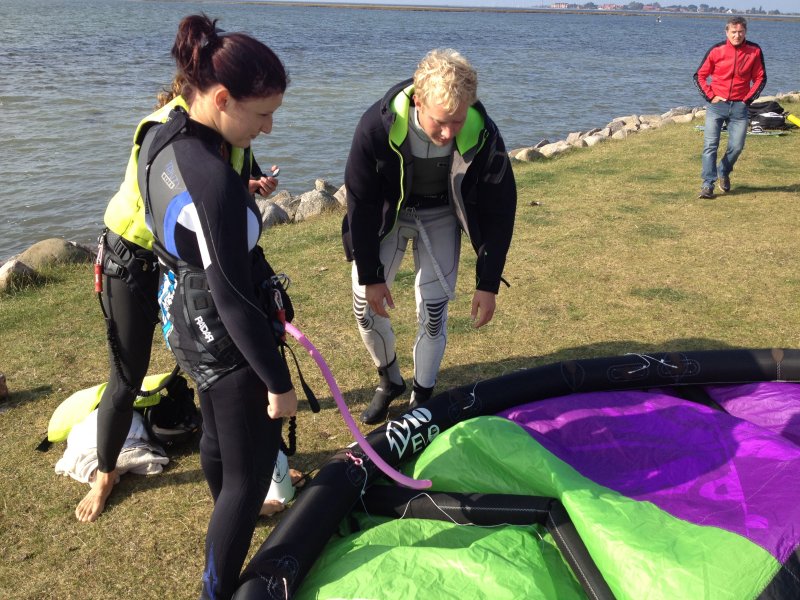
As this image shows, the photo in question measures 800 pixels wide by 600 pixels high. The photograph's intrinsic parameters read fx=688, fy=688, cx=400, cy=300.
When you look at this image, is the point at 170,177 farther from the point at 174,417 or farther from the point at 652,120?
the point at 652,120

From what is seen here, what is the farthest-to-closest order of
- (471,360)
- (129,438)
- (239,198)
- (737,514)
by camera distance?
(471,360) < (129,438) < (737,514) < (239,198)

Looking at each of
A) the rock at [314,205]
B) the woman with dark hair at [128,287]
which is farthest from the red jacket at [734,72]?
the woman with dark hair at [128,287]

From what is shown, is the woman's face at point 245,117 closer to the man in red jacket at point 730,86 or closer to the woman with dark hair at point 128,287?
the woman with dark hair at point 128,287

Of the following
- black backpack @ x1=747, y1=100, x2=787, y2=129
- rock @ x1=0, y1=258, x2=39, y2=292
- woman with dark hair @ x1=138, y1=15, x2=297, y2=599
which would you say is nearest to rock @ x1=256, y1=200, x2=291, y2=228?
rock @ x1=0, y1=258, x2=39, y2=292

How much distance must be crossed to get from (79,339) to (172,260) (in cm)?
353

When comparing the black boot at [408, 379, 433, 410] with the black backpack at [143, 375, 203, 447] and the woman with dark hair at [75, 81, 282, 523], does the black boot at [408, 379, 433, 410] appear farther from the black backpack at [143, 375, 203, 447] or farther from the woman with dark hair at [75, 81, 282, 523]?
the woman with dark hair at [75, 81, 282, 523]

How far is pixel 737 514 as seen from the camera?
9.44ft

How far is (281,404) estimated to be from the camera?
90.6 inches

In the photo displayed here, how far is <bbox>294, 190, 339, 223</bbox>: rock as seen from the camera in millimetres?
10070

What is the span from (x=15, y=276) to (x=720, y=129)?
8165mm

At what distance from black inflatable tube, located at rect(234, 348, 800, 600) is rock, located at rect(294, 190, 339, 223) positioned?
6586mm

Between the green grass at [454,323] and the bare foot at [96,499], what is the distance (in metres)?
0.05

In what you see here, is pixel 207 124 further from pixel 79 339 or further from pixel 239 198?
pixel 79 339

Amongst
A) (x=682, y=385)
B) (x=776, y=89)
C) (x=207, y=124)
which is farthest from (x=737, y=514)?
(x=776, y=89)
